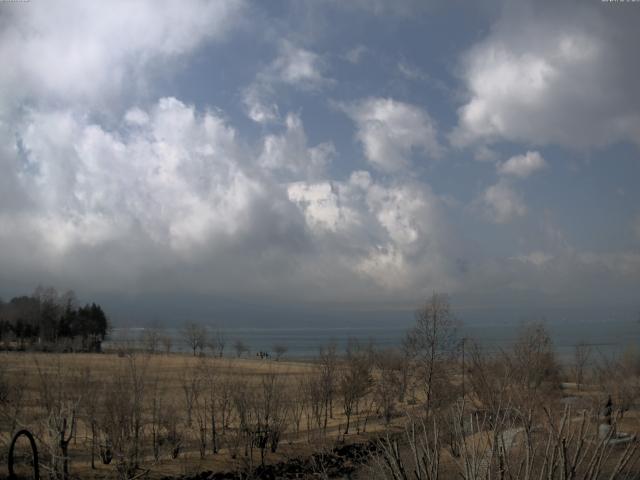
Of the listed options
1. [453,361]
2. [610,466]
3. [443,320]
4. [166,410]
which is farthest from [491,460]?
[453,361]

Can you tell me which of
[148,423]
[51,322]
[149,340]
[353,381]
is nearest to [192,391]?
[148,423]

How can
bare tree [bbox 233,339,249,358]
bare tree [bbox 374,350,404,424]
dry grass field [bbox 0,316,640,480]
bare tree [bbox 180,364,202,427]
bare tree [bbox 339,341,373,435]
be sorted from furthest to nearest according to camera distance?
bare tree [bbox 233,339,249,358], bare tree [bbox 339,341,373,435], bare tree [bbox 374,350,404,424], bare tree [bbox 180,364,202,427], dry grass field [bbox 0,316,640,480]

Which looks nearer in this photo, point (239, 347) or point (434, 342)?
point (434, 342)

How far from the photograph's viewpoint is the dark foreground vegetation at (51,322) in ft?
374

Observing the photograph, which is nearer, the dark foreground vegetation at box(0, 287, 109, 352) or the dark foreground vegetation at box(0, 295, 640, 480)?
the dark foreground vegetation at box(0, 295, 640, 480)

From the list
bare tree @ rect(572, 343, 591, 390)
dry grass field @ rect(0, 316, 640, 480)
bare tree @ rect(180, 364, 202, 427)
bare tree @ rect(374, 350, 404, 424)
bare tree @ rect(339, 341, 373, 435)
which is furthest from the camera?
bare tree @ rect(572, 343, 591, 390)

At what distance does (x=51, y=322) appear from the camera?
12338cm

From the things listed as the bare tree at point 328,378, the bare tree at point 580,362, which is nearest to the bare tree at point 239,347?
the bare tree at point 580,362

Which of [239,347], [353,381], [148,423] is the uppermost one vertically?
[353,381]

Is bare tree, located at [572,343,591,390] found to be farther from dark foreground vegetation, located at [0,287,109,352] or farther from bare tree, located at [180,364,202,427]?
dark foreground vegetation, located at [0,287,109,352]

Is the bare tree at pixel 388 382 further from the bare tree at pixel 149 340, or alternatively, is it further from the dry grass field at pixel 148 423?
the bare tree at pixel 149 340

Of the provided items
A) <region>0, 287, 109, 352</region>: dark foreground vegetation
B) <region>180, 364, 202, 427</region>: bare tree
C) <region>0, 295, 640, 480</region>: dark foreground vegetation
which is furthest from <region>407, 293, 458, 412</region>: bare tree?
<region>0, 287, 109, 352</region>: dark foreground vegetation

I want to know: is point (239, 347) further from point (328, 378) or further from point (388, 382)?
point (328, 378)

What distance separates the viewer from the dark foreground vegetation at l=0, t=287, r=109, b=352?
114 meters
